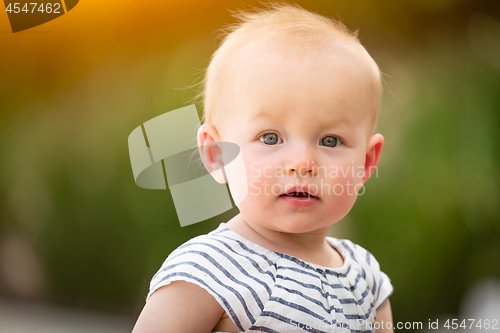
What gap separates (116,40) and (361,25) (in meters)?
0.82

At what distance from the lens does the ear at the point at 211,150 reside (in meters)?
0.76

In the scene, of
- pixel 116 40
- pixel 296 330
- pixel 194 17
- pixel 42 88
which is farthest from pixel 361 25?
pixel 296 330

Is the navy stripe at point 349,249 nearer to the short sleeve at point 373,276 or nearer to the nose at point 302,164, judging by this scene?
the short sleeve at point 373,276

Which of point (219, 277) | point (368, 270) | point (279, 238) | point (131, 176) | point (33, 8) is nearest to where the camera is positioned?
point (219, 277)

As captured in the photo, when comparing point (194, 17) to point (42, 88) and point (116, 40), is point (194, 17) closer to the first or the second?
point (116, 40)

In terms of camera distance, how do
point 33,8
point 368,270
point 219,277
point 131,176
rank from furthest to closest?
point 131,176
point 33,8
point 368,270
point 219,277

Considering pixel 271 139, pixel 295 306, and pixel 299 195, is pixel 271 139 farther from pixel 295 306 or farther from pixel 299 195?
pixel 295 306

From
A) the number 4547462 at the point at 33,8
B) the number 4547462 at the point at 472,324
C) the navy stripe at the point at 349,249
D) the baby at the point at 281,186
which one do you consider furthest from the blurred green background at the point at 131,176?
the baby at the point at 281,186

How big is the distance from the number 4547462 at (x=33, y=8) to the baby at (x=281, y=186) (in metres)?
0.59

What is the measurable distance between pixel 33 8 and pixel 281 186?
82 cm

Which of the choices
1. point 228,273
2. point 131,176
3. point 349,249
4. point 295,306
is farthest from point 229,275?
point 131,176

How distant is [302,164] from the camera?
0.64 meters

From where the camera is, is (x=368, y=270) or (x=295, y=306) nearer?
(x=295, y=306)

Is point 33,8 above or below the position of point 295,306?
above
